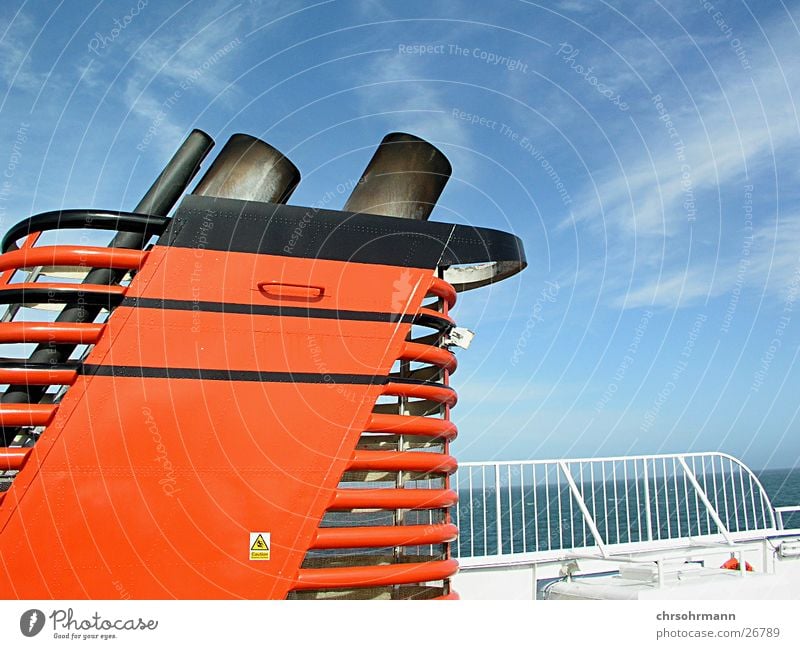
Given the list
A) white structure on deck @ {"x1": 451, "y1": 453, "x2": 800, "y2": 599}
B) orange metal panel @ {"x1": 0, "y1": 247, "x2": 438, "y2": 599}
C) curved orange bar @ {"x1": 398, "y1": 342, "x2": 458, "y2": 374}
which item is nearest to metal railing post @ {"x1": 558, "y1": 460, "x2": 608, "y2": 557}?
white structure on deck @ {"x1": 451, "y1": 453, "x2": 800, "y2": 599}

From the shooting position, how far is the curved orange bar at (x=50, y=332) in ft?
12.6

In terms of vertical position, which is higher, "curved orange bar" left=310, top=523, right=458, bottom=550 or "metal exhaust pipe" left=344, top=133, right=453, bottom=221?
"metal exhaust pipe" left=344, top=133, right=453, bottom=221

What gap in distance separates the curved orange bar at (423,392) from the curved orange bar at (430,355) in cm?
16

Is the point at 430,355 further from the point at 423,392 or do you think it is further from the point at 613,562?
the point at 613,562

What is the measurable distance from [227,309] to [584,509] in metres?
5.45

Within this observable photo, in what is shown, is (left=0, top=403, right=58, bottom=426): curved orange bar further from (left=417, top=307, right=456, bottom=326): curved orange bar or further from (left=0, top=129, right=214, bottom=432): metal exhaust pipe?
(left=417, top=307, right=456, bottom=326): curved orange bar

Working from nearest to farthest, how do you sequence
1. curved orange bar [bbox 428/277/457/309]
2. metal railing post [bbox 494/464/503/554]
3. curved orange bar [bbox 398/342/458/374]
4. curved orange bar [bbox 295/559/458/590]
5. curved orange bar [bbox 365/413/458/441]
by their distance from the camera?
1. curved orange bar [bbox 295/559/458/590]
2. curved orange bar [bbox 365/413/458/441]
3. curved orange bar [bbox 398/342/458/374]
4. curved orange bar [bbox 428/277/457/309]
5. metal railing post [bbox 494/464/503/554]

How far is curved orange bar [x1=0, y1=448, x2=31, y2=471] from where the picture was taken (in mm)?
3715

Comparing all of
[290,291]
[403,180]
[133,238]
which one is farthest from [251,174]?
[290,291]

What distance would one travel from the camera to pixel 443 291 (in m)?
4.75

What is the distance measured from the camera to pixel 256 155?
16.9 ft

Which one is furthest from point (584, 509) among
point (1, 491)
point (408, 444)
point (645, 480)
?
point (1, 491)

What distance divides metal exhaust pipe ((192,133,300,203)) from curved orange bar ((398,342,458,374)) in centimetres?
157

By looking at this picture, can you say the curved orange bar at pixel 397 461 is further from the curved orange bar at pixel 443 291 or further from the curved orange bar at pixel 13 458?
the curved orange bar at pixel 13 458
